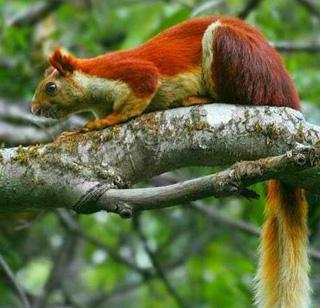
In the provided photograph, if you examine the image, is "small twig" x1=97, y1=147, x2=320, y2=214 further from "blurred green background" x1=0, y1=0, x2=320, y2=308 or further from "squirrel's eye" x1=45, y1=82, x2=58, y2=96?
"blurred green background" x1=0, y1=0, x2=320, y2=308

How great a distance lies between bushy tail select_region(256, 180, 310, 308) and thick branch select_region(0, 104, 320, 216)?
1.86ft

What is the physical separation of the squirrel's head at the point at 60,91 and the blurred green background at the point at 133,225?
1.05 metres

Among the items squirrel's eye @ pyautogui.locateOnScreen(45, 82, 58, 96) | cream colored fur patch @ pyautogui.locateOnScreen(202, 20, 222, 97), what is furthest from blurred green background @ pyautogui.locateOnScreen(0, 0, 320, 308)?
squirrel's eye @ pyautogui.locateOnScreen(45, 82, 58, 96)

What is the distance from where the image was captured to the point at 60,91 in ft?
16.3

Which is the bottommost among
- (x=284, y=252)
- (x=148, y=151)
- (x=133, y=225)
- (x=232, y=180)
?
(x=133, y=225)

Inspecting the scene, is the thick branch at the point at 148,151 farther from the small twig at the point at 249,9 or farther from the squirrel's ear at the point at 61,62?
the small twig at the point at 249,9

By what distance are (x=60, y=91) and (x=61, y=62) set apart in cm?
17

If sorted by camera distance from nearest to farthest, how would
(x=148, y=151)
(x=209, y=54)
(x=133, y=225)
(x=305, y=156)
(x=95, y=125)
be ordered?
(x=305, y=156) < (x=148, y=151) < (x=95, y=125) < (x=209, y=54) < (x=133, y=225)

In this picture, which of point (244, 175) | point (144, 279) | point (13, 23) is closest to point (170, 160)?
point (244, 175)

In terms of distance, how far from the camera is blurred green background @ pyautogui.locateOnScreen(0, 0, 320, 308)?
687cm

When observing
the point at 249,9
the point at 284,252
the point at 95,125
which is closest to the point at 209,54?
the point at 95,125

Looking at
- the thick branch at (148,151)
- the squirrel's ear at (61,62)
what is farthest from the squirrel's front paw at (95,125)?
the squirrel's ear at (61,62)

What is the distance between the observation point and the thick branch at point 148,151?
12.9ft

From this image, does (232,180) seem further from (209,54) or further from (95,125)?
(209,54)
